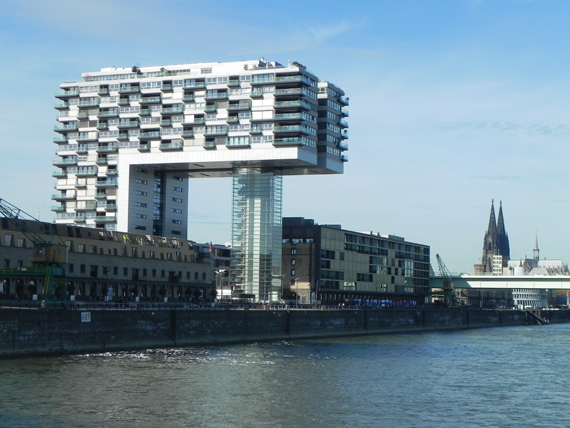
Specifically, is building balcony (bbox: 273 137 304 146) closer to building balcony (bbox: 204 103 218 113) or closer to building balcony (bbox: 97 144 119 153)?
building balcony (bbox: 204 103 218 113)

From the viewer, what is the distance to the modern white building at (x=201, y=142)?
178 metres

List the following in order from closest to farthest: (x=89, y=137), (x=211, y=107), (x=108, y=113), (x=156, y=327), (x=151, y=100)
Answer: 1. (x=156, y=327)
2. (x=211, y=107)
3. (x=151, y=100)
4. (x=108, y=113)
5. (x=89, y=137)

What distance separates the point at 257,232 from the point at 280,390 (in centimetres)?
11647

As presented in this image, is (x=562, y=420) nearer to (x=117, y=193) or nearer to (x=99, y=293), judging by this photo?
(x=99, y=293)

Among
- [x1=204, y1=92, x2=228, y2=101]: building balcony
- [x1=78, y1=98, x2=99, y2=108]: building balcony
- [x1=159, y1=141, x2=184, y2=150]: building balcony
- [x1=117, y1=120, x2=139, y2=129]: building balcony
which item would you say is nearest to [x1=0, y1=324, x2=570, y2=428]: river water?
[x1=159, y1=141, x2=184, y2=150]: building balcony

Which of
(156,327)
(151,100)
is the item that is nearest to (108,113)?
(151,100)

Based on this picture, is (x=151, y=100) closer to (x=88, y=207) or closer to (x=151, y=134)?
(x=151, y=134)

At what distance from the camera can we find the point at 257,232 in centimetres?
18225

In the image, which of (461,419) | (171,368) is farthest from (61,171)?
(461,419)

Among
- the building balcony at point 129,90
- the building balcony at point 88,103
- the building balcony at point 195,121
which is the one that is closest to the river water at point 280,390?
the building balcony at point 195,121

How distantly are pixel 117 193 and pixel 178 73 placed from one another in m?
27.8

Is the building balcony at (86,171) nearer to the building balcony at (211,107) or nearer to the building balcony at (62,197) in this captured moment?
the building balcony at (62,197)

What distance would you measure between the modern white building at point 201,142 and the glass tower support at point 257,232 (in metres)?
0.20

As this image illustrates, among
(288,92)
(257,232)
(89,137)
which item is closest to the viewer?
(288,92)
